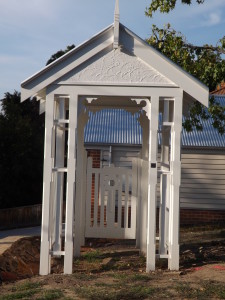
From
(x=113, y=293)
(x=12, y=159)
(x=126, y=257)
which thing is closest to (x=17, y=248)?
(x=126, y=257)

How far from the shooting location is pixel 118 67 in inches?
382

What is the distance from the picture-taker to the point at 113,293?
7.87m

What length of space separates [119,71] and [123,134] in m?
12.0

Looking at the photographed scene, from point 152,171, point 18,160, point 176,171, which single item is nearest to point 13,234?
point 18,160

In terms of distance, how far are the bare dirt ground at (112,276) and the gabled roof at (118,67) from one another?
10.1 feet

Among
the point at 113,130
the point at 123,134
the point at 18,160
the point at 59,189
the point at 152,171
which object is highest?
the point at 113,130

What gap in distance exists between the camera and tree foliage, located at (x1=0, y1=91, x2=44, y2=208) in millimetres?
21781

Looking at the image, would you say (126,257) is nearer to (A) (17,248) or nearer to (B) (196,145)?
(A) (17,248)

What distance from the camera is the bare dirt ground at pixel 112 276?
787 cm

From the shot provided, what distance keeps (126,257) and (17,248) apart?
2398 mm

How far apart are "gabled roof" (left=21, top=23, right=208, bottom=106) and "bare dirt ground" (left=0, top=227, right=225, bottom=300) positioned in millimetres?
3082

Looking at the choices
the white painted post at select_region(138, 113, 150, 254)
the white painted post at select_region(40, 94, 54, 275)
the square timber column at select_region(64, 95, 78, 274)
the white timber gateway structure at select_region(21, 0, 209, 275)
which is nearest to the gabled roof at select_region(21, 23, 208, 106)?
the white timber gateway structure at select_region(21, 0, 209, 275)

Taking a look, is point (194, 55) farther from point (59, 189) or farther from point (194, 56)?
point (59, 189)

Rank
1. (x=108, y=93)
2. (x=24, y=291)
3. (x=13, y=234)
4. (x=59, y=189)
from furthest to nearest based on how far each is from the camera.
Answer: (x=13, y=234), (x=59, y=189), (x=108, y=93), (x=24, y=291)
